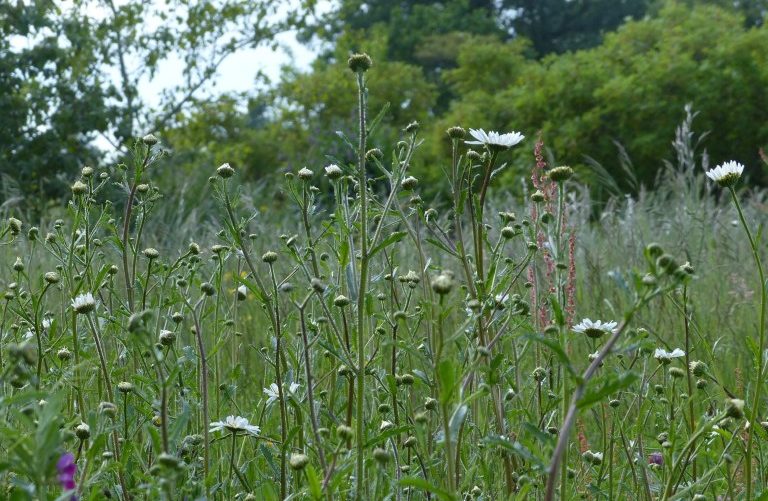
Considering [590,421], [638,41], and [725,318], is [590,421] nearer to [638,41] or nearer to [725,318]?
[725,318]

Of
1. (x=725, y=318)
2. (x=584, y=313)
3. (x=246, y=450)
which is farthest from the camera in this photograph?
(x=584, y=313)

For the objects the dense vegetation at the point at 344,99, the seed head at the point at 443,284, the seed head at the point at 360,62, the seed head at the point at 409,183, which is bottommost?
the seed head at the point at 443,284

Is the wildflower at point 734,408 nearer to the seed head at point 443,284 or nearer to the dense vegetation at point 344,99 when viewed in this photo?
the seed head at point 443,284

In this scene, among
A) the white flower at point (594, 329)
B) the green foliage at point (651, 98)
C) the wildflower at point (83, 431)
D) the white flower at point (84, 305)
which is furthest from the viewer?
the green foliage at point (651, 98)

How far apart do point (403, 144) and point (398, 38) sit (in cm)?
2267

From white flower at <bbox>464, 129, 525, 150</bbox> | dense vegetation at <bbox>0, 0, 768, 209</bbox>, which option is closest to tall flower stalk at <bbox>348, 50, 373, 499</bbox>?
white flower at <bbox>464, 129, 525, 150</bbox>

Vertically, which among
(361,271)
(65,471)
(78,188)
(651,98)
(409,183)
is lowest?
(65,471)

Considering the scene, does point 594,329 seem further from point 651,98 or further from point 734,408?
point 651,98

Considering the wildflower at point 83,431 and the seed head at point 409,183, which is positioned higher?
the seed head at point 409,183

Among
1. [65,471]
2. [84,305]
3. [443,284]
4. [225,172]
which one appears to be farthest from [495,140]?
[65,471]

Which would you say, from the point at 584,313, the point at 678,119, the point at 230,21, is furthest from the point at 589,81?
the point at 584,313

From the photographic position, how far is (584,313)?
3.78 m

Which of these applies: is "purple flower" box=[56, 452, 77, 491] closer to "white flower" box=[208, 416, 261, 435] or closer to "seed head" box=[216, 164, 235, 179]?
"white flower" box=[208, 416, 261, 435]

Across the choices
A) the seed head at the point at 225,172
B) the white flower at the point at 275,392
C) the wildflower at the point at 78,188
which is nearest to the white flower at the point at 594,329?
the white flower at the point at 275,392
